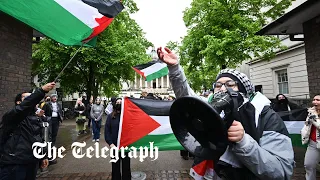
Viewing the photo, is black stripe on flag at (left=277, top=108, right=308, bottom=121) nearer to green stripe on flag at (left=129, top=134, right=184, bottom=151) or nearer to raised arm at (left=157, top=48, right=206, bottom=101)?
green stripe on flag at (left=129, top=134, right=184, bottom=151)

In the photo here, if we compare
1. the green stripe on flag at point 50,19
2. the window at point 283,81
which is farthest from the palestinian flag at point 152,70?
the window at point 283,81

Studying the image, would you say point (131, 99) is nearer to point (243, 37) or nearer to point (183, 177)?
point (183, 177)

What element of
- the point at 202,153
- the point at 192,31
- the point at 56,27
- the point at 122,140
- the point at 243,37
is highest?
the point at 192,31

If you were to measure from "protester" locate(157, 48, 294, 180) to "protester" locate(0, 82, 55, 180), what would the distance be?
2460mm

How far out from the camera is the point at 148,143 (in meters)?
4.91

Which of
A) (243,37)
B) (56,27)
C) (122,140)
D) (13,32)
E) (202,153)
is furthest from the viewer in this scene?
(243,37)

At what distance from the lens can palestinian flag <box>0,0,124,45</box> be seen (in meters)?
3.21

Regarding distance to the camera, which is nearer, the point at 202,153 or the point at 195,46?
the point at 202,153

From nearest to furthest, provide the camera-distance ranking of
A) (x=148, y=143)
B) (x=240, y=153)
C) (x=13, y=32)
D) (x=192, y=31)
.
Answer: (x=240, y=153) → (x=148, y=143) → (x=13, y=32) → (x=192, y=31)

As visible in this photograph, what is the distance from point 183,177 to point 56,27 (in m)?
4.00

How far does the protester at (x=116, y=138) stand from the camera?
180 inches

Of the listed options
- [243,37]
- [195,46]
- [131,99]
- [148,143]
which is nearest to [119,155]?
[148,143]

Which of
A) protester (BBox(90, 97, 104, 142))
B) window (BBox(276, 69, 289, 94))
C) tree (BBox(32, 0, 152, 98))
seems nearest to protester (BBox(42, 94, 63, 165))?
protester (BBox(90, 97, 104, 142))

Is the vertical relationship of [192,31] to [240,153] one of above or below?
above
